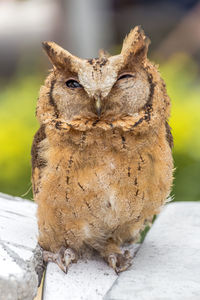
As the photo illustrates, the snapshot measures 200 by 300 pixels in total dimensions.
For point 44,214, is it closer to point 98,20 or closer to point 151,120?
point 151,120

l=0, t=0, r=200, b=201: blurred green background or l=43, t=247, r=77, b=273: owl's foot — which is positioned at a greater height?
l=0, t=0, r=200, b=201: blurred green background

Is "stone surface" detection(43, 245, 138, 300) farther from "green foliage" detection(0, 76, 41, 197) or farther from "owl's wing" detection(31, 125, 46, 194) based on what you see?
"green foliage" detection(0, 76, 41, 197)

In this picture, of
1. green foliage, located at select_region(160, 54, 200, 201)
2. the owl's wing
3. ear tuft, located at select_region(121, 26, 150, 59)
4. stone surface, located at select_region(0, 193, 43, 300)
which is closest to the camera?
stone surface, located at select_region(0, 193, 43, 300)

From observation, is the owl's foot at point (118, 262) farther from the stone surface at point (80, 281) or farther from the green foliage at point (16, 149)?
the green foliage at point (16, 149)

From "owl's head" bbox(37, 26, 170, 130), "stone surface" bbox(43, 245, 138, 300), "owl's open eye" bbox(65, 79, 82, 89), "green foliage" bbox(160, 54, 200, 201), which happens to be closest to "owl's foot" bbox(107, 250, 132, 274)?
"stone surface" bbox(43, 245, 138, 300)

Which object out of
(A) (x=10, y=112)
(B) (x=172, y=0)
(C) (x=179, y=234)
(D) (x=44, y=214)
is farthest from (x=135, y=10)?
(D) (x=44, y=214)

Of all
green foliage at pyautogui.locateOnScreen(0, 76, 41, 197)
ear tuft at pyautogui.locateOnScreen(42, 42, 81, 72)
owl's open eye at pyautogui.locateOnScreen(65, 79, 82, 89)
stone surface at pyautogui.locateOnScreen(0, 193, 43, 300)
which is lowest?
stone surface at pyautogui.locateOnScreen(0, 193, 43, 300)
